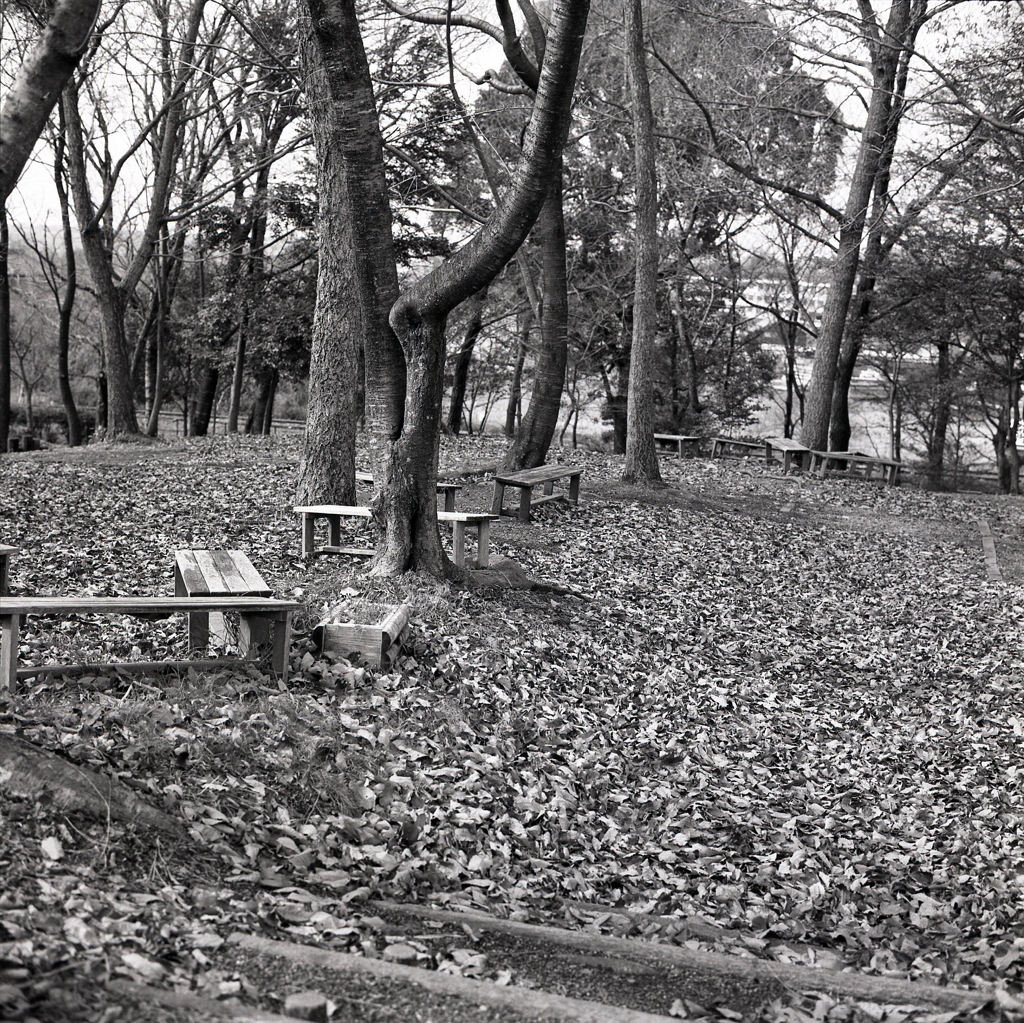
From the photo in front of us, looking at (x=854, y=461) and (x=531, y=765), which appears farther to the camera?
(x=854, y=461)

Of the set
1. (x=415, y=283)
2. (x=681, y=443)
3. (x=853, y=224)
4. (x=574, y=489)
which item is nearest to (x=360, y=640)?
(x=415, y=283)

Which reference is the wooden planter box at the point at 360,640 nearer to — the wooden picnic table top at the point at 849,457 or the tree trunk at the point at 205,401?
the wooden picnic table top at the point at 849,457

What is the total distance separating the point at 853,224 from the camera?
18.2 m

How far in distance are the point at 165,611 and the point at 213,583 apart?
613mm

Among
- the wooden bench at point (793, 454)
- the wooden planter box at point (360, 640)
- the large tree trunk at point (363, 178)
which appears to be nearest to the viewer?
the wooden planter box at point (360, 640)

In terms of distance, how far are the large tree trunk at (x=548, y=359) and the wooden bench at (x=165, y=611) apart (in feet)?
24.8

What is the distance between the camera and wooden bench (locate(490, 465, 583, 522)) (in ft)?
36.3

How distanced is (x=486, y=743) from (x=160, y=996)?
3.08m

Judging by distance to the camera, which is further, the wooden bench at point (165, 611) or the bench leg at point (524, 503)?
the bench leg at point (524, 503)

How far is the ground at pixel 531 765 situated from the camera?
3.55 m

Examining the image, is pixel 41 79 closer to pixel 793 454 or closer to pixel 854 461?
pixel 793 454

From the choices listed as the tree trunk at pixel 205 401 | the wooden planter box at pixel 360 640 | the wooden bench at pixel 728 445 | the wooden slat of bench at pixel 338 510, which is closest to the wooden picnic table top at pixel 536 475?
the wooden slat of bench at pixel 338 510

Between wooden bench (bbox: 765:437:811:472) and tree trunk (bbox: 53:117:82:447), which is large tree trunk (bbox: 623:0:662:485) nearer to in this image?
wooden bench (bbox: 765:437:811:472)

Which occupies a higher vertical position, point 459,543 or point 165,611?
point 459,543
